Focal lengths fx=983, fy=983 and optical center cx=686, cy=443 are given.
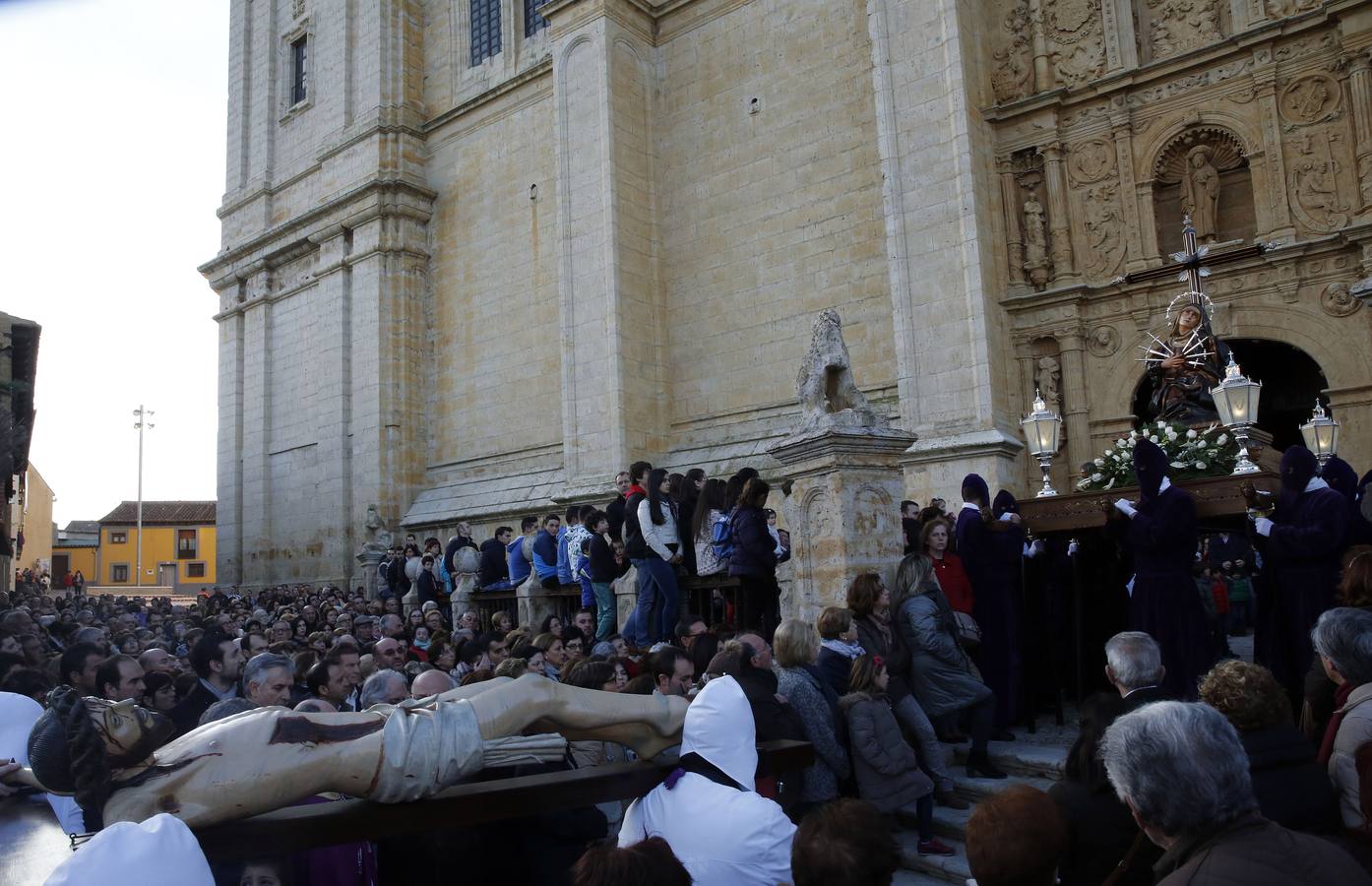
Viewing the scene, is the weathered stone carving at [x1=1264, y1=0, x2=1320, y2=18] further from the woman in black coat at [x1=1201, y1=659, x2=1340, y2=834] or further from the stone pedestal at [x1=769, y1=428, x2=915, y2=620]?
the woman in black coat at [x1=1201, y1=659, x2=1340, y2=834]

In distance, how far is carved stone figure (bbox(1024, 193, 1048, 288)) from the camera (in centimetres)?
1437

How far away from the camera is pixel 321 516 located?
22750 millimetres

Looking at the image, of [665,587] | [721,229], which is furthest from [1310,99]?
[665,587]

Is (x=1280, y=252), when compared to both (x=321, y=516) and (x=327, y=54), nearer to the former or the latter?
(x=321, y=516)

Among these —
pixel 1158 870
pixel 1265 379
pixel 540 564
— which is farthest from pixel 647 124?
pixel 1158 870

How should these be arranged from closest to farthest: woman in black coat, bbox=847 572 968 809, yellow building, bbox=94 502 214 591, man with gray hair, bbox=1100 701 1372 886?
man with gray hair, bbox=1100 701 1372 886 → woman in black coat, bbox=847 572 968 809 → yellow building, bbox=94 502 214 591

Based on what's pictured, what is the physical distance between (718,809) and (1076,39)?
14.7m

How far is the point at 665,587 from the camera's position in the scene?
31.8 ft

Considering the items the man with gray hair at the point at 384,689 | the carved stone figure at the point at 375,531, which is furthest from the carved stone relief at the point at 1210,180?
the carved stone figure at the point at 375,531

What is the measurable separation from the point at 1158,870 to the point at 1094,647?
21.2 feet

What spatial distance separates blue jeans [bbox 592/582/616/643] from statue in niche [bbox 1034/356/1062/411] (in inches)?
281

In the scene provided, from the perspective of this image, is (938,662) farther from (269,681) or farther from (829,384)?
(269,681)

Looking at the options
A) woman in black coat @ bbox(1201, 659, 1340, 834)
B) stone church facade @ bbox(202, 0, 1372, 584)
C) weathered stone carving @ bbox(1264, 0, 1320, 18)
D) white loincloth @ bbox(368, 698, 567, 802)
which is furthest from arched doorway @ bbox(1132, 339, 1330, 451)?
white loincloth @ bbox(368, 698, 567, 802)

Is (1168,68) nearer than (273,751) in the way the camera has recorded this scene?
No
